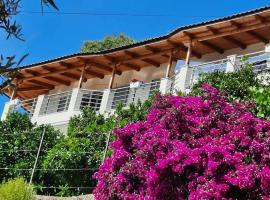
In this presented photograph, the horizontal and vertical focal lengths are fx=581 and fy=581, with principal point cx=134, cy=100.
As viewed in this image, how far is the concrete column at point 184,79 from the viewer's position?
19750 mm

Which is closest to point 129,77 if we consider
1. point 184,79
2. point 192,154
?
point 184,79

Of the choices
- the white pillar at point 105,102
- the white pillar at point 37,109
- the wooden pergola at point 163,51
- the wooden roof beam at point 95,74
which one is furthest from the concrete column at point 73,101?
the wooden roof beam at point 95,74

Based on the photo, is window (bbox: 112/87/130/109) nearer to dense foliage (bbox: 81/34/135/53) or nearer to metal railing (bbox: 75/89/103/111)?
metal railing (bbox: 75/89/103/111)

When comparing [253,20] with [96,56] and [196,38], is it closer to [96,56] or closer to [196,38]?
[196,38]

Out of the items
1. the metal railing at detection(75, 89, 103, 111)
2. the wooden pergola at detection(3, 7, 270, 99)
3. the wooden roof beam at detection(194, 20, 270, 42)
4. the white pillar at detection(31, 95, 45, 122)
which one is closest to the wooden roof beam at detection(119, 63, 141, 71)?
the wooden pergola at detection(3, 7, 270, 99)

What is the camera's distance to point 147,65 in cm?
2552

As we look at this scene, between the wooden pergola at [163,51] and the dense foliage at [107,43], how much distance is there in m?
7.61

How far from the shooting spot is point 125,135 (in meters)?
11.3

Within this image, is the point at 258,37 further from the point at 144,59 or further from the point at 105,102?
the point at 105,102

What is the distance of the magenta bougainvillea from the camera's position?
8.94 m

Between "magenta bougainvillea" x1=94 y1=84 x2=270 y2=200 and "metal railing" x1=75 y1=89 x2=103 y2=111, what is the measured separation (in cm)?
1269

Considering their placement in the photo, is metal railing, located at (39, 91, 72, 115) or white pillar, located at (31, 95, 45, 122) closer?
white pillar, located at (31, 95, 45, 122)

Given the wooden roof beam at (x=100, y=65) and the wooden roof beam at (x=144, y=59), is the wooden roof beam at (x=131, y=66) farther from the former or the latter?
the wooden roof beam at (x=144, y=59)

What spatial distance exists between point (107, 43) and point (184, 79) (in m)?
17.3
